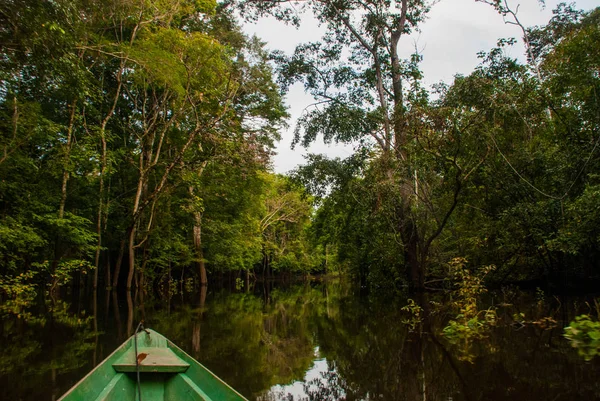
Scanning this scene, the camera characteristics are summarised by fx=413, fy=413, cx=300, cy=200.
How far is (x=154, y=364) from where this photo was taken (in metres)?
3.37

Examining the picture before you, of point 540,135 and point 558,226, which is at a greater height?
point 540,135

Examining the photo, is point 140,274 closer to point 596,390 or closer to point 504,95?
point 504,95

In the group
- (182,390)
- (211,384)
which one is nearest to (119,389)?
(182,390)

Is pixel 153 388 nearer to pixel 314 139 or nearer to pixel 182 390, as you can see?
pixel 182 390

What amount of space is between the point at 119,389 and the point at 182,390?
47 cm

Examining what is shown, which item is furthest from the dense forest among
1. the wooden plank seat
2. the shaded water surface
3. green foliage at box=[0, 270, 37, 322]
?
the wooden plank seat

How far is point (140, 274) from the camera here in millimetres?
19750

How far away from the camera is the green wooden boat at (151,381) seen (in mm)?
2850

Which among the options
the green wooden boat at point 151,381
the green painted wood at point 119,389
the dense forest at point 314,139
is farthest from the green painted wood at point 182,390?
the dense forest at point 314,139

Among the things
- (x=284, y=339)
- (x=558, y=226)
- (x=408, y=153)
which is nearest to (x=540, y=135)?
(x=558, y=226)

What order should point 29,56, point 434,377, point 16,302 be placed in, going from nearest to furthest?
1. point 434,377
2. point 29,56
3. point 16,302

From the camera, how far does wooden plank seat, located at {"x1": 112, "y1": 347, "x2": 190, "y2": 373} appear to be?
3322 millimetres

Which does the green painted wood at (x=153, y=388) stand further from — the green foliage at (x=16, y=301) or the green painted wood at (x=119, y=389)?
the green foliage at (x=16, y=301)

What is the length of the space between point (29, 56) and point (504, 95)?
11.1 m
